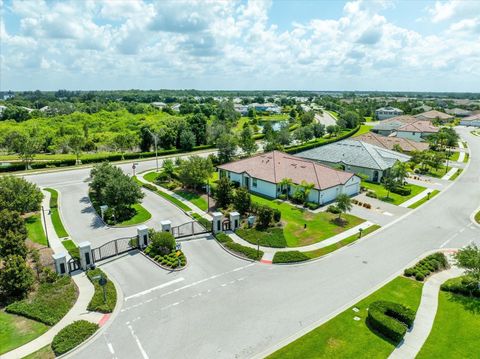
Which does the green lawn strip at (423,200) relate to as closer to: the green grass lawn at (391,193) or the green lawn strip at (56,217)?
the green grass lawn at (391,193)

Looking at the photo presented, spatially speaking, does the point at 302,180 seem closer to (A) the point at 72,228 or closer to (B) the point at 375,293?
(B) the point at 375,293

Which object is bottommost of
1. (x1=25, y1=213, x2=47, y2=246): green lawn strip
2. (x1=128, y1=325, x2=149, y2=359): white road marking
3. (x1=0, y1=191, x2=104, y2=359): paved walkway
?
(x1=25, y1=213, x2=47, y2=246): green lawn strip

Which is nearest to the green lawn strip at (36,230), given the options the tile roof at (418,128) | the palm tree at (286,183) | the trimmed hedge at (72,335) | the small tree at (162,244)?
the small tree at (162,244)

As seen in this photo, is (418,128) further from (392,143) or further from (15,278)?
(15,278)

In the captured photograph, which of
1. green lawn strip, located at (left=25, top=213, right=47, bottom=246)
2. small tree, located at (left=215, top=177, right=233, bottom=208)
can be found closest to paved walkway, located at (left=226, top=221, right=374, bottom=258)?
small tree, located at (left=215, top=177, right=233, bottom=208)

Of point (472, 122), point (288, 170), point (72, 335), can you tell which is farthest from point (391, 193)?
point (472, 122)

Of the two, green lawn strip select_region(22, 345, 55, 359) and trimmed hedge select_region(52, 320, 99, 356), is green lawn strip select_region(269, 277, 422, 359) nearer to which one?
trimmed hedge select_region(52, 320, 99, 356)
